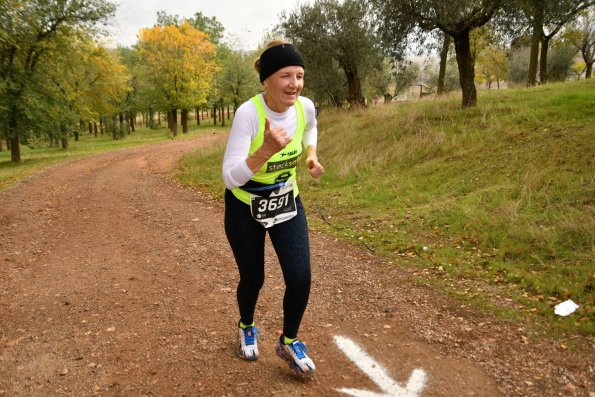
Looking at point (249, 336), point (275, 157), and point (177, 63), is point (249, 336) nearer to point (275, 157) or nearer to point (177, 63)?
point (275, 157)

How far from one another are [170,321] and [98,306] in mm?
993

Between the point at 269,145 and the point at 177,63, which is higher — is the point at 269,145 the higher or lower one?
the lower one

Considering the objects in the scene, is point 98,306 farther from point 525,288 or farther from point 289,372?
point 525,288

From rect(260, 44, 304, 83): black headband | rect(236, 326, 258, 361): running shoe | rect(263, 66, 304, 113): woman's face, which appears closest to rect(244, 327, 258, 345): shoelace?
rect(236, 326, 258, 361): running shoe

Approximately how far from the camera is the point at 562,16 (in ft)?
35.6

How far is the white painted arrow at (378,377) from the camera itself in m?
2.95

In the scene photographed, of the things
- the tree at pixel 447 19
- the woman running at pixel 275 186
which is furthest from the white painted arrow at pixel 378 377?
the tree at pixel 447 19

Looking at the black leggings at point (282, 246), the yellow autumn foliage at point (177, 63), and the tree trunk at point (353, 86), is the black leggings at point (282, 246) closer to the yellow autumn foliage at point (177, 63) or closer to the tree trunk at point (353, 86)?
the tree trunk at point (353, 86)

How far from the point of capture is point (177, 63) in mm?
32688

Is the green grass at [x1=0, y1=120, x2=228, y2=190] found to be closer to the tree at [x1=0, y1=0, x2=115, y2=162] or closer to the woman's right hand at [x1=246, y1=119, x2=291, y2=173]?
the tree at [x1=0, y1=0, x2=115, y2=162]

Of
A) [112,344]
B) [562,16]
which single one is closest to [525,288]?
[112,344]

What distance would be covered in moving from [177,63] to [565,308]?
3356cm

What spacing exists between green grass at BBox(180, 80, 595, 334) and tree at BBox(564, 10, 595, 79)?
63.4 feet

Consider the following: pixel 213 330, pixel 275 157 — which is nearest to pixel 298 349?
pixel 213 330
